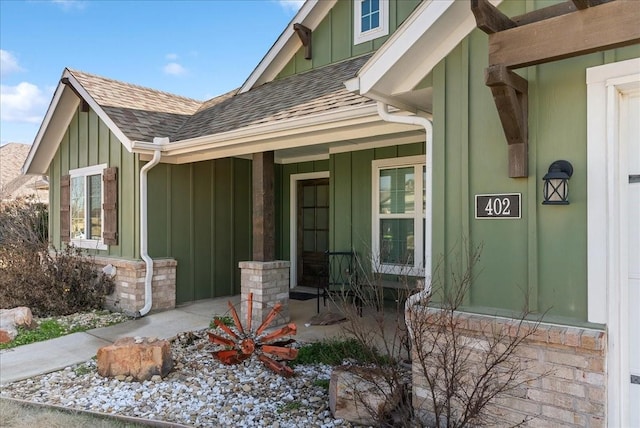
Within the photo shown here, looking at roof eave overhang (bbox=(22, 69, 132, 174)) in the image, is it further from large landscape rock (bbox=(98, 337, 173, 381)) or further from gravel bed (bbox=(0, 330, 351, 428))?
gravel bed (bbox=(0, 330, 351, 428))

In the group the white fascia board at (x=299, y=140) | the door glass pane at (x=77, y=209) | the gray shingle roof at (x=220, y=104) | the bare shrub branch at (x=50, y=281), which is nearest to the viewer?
the white fascia board at (x=299, y=140)

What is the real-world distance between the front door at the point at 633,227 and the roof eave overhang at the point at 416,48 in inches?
46.4

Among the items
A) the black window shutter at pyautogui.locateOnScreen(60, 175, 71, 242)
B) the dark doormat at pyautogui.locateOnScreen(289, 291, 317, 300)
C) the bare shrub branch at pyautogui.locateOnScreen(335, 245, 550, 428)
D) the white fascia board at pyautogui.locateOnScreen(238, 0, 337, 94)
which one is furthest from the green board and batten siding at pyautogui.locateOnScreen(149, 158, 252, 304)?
the bare shrub branch at pyautogui.locateOnScreen(335, 245, 550, 428)

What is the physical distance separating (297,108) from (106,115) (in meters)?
3.44

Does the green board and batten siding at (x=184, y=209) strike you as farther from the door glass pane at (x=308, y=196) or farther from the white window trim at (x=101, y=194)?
Answer: the door glass pane at (x=308, y=196)

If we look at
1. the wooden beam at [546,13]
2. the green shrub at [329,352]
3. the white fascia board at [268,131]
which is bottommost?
the green shrub at [329,352]

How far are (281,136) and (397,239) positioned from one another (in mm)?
2335

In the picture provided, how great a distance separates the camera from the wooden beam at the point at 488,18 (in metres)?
2.73

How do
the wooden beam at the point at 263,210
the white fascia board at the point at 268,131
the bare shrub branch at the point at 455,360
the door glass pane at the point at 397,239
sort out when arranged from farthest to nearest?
the door glass pane at the point at 397,239
the wooden beam at the point at 263,210
the white fascia board at the point at 268,131
the bare shrub branch at the point at 455,360

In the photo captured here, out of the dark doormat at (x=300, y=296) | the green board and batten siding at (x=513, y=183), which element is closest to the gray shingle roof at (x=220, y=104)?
the green board and batten siding at (x=513, y=183)

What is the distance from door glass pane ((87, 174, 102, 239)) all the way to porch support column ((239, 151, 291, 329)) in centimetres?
343

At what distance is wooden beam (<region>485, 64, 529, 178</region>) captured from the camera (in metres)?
2.82

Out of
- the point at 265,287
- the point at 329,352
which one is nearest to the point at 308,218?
the point at 265,287

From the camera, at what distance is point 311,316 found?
6547mm
